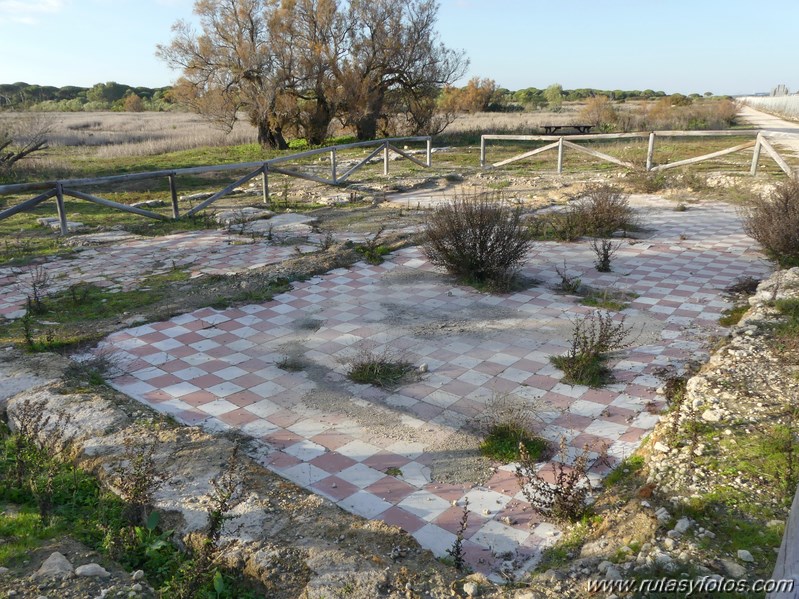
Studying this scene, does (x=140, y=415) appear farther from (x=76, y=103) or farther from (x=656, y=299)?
(x=76, y=103)

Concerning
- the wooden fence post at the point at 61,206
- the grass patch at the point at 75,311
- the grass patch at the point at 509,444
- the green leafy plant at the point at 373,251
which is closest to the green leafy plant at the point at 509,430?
the grass patch at the point at 509,444

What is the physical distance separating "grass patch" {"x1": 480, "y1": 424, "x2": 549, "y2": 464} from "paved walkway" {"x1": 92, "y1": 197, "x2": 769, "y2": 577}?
13 centimetres

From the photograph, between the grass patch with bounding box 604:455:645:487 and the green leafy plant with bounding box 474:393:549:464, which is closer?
the grass patch with bounding box 604:455:645:487

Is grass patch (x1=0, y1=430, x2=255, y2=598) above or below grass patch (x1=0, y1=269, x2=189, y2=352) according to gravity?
below

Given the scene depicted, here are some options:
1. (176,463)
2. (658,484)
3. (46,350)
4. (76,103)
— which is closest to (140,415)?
(176,463)

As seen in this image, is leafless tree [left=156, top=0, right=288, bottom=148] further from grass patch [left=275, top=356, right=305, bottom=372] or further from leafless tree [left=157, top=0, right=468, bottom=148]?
grass patch [left=275, top=356, right=305, bottom=372]

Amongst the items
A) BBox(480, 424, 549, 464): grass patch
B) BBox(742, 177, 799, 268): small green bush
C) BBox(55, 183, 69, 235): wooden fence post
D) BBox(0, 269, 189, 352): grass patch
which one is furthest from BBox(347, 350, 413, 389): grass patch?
BBox(55, 183, 69, 235): wooden fence post

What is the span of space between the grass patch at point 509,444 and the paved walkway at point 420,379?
130mm

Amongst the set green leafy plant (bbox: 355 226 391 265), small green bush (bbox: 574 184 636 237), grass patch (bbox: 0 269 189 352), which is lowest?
grass patch (bbox: 0 269 189 352)

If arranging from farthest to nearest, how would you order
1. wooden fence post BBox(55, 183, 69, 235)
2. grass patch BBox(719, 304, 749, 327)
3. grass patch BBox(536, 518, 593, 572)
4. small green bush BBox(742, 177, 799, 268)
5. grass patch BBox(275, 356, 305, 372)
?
wooden fence post BBox(55, 183, 69, 235) < small green bush BBox(742, 177, 799, 268) < grass patch BBox(719, 304, 749, 327) < grass patch BBox(275, 356, 305, 372) < grass patch BBox(536, 518, 593, 572)

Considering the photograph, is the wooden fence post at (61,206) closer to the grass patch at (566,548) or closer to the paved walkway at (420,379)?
the paved walkway at (420,379)

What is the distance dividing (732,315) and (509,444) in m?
3.70

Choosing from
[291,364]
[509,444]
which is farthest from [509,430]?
[291,364]

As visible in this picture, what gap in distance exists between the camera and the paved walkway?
368cm
